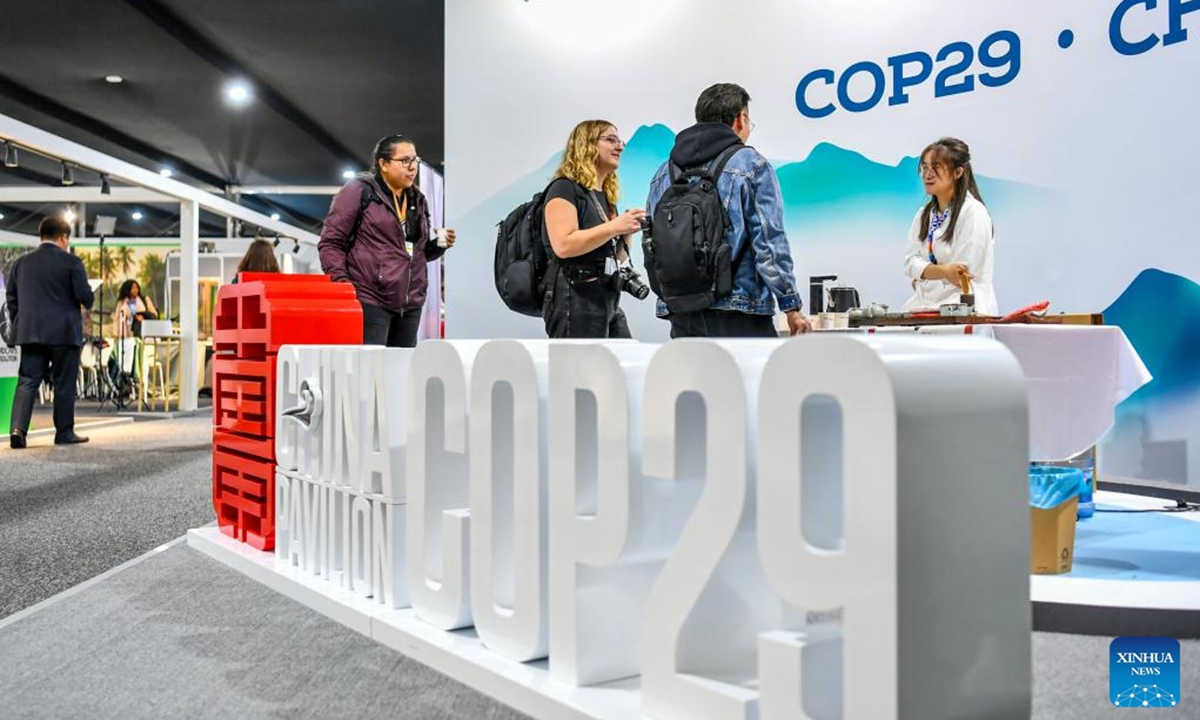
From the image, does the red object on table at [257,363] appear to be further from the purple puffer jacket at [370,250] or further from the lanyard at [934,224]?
the lanyard at [934,224]

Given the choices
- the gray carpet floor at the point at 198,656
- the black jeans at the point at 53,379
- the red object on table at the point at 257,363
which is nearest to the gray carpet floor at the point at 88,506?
the gray carpet floor at the point at 198,656

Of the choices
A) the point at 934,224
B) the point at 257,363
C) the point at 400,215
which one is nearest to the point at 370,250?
the point at 400,215

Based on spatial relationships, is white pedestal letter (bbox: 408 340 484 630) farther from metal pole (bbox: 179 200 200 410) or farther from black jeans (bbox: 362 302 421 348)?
metal pole (bbox: 179 200 200 410)

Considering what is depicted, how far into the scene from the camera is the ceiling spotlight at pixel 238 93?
9.78 m

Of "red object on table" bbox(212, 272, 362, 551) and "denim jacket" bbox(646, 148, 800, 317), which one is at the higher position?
"denim jacket" bbox(646, 148, 800, 317)

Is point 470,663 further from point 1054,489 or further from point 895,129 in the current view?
point 895,129

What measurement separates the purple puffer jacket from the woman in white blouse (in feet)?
6.05

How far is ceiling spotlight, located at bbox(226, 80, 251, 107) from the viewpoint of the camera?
9781 mm

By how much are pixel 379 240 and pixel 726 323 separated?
135cm

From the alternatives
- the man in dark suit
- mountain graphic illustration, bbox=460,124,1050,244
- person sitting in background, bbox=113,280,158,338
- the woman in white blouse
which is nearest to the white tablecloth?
the woman in white blouse

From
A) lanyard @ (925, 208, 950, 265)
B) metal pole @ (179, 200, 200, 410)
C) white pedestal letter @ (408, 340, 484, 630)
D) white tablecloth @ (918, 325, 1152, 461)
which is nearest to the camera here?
white pedestal letter @ (408, 340, 484, 630)

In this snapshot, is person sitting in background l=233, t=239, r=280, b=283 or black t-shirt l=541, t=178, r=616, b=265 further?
person sitting in background l=233, t=239, r=280, b=283

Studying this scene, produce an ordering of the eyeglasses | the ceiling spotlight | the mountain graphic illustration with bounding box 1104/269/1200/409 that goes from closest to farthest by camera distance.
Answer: the eyeglasses, the mountain graphic illustration with bounding box 1104/269/1200/409, the ceiling spotlight

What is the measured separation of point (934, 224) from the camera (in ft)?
12.3
